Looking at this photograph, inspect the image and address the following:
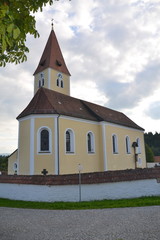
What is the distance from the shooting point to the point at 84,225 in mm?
5719

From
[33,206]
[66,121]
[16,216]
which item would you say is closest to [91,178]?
[33,206]

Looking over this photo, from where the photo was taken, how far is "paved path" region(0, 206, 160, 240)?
484 centimetres

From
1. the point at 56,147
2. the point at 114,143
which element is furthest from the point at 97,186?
the point at 114,143

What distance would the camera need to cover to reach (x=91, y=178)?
9.73 meters

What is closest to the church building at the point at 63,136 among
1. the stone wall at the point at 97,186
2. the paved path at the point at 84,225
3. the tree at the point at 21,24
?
the stone wall at the point at 97,186

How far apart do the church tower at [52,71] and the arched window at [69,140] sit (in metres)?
8.56

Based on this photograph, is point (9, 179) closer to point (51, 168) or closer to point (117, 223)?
point (51, 168)

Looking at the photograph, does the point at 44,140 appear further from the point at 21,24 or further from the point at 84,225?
the point at 21,24

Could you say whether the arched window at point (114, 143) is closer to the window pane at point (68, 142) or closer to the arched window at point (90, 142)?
the arched window at point (90, 142)

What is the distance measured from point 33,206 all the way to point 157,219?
5.19m

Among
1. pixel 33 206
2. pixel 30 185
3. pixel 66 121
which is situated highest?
pixel 66 121

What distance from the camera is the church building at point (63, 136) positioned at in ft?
52.9

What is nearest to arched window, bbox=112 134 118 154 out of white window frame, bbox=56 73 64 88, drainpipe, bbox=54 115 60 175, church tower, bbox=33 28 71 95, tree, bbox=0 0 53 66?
drainpipe, bbox=54 115 60 175

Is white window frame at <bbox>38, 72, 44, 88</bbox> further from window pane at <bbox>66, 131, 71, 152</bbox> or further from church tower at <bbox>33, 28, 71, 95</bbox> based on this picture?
window pane at <bbox>66, 131, 71, 152</bbox>
